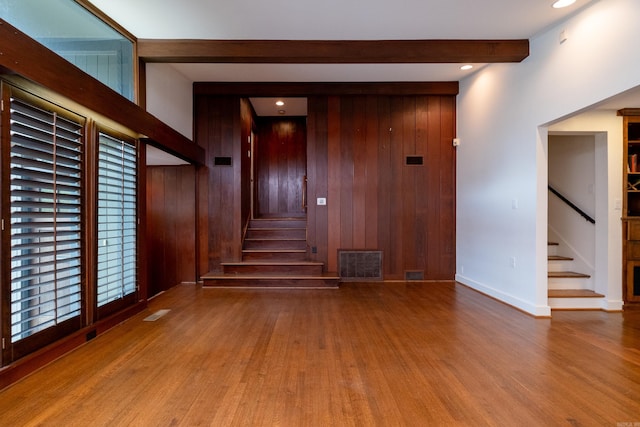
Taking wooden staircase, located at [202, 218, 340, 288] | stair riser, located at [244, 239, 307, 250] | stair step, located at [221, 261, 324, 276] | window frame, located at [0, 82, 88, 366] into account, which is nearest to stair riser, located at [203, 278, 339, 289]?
wooden staircase, located at [202, 218, 340, 288]

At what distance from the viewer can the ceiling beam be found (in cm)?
372

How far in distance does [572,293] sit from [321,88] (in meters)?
4.69

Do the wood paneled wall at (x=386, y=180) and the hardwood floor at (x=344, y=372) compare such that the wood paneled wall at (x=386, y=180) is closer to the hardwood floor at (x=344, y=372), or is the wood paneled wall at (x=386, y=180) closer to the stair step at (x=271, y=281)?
the stair step at (x=271, y=281)

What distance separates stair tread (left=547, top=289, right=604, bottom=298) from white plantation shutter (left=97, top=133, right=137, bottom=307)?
5.09m

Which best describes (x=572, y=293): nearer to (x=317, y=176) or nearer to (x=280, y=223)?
(x=317, y=176)

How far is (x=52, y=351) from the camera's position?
247cm

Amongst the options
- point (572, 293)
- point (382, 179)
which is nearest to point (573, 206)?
point (572, 293)

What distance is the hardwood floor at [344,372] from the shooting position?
72.2 inches

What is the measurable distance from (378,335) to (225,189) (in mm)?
3690

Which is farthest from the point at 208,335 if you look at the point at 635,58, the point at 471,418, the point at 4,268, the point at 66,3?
the point at 635,58

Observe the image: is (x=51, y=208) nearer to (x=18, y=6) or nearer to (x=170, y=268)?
(x=18, y=6)

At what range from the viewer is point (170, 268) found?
5.39 metres

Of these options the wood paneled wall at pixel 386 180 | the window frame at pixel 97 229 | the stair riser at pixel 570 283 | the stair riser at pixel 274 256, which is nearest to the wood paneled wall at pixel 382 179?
the wood paneled wall at pixel 386 180

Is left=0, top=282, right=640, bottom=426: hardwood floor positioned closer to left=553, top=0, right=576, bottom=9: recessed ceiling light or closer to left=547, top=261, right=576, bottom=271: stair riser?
left=547, top=261, right=576, bottom=271: stair riser
